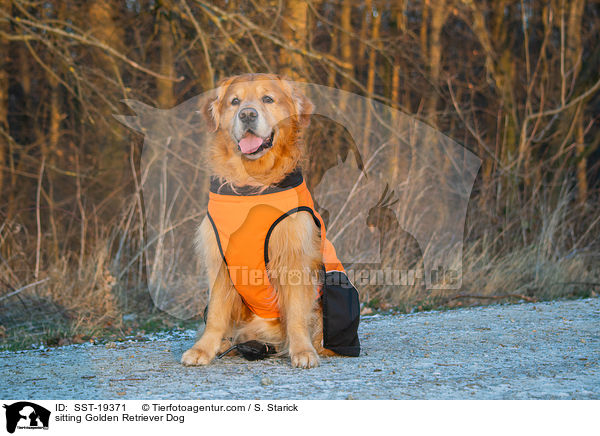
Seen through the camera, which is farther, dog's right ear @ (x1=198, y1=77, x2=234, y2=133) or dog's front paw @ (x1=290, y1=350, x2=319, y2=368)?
dog's right ear @ (x1=198, y1=77, x2=234, y2=133)

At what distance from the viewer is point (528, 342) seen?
353cm

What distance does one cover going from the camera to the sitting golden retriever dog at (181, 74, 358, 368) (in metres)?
3.22

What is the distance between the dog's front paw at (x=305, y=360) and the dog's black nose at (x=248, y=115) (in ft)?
4.68

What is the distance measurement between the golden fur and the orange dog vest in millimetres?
62

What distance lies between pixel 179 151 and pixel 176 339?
435 centimetres

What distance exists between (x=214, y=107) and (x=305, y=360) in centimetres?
177

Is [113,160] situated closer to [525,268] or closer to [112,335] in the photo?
[112,335]

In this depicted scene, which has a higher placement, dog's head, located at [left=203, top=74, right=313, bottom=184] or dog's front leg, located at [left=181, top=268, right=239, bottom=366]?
dog's head, located at [left=203, top=74, right=313, bottom=184]

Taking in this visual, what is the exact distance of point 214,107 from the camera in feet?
12.5
